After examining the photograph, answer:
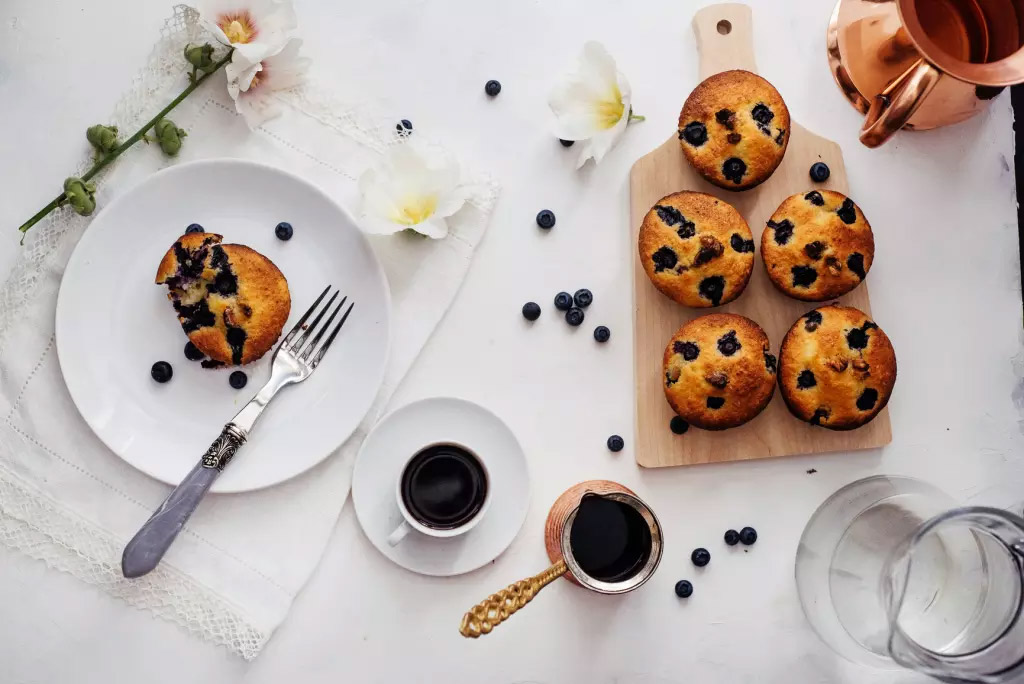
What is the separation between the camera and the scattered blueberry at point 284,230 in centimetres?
179

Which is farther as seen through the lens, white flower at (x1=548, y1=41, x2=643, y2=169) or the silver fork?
white flower at (x1=548, y1=41, x2=643, y2=169)

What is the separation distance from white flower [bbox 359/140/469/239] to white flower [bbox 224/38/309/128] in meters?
0.26

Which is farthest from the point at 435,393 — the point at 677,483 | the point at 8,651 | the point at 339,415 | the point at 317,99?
the point at 8,651

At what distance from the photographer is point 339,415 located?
178cm

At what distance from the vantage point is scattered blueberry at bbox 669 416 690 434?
181cm

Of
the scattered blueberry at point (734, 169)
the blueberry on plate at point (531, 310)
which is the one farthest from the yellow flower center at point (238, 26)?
the scattered blueberry at point (734, 169)

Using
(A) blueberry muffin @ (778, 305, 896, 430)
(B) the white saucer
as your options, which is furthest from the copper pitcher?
(B) the white saucer

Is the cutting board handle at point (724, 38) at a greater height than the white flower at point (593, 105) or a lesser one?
greater

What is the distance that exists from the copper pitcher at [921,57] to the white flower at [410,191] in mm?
839

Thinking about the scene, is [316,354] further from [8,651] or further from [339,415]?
[8,651]

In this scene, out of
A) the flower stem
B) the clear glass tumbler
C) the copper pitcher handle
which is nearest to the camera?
the clear glass tumbler

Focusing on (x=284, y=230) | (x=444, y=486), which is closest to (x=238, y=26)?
(x=284, y=230)

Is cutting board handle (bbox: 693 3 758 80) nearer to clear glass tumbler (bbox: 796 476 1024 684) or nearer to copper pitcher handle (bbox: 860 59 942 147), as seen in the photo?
copper pitcher handle (bbox: 860 59 942 147)

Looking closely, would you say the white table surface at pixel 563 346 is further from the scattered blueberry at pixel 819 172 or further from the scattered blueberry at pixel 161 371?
the scattered blueberry at pixel 161 371
